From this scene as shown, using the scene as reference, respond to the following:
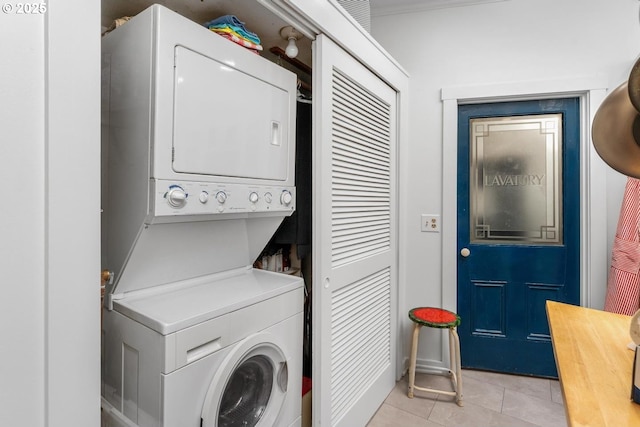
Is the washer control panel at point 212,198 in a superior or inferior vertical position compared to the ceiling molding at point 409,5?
inferior

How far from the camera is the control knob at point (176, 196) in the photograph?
3.70ft

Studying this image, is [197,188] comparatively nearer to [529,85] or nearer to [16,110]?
[16,110]

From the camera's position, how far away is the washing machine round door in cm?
140

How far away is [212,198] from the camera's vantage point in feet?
4.15

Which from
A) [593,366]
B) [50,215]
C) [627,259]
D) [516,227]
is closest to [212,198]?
[50,215]

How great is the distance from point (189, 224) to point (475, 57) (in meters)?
2.39

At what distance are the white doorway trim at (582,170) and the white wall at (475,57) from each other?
0.04 m

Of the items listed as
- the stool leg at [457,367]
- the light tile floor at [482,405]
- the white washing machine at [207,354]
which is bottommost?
the light tile floor at [482,405]

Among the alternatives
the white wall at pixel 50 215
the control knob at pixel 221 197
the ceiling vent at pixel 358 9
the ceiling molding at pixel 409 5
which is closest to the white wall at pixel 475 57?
the ceiling molding at pixel 409 5

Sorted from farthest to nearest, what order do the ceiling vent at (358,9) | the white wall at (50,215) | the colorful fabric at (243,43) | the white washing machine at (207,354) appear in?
1. the ceiling vent at (358,9)
2. the colorful fabric at (243,43)
3. the white washing machine at (207,354)
4. the white wall at (50,215)

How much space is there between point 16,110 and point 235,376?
115cm

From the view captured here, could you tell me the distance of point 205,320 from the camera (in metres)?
1.17

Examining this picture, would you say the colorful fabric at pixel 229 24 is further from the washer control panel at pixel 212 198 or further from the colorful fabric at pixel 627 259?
the colorful fabric at pixel 627 259

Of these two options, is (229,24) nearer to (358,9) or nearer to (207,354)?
(358,9)
